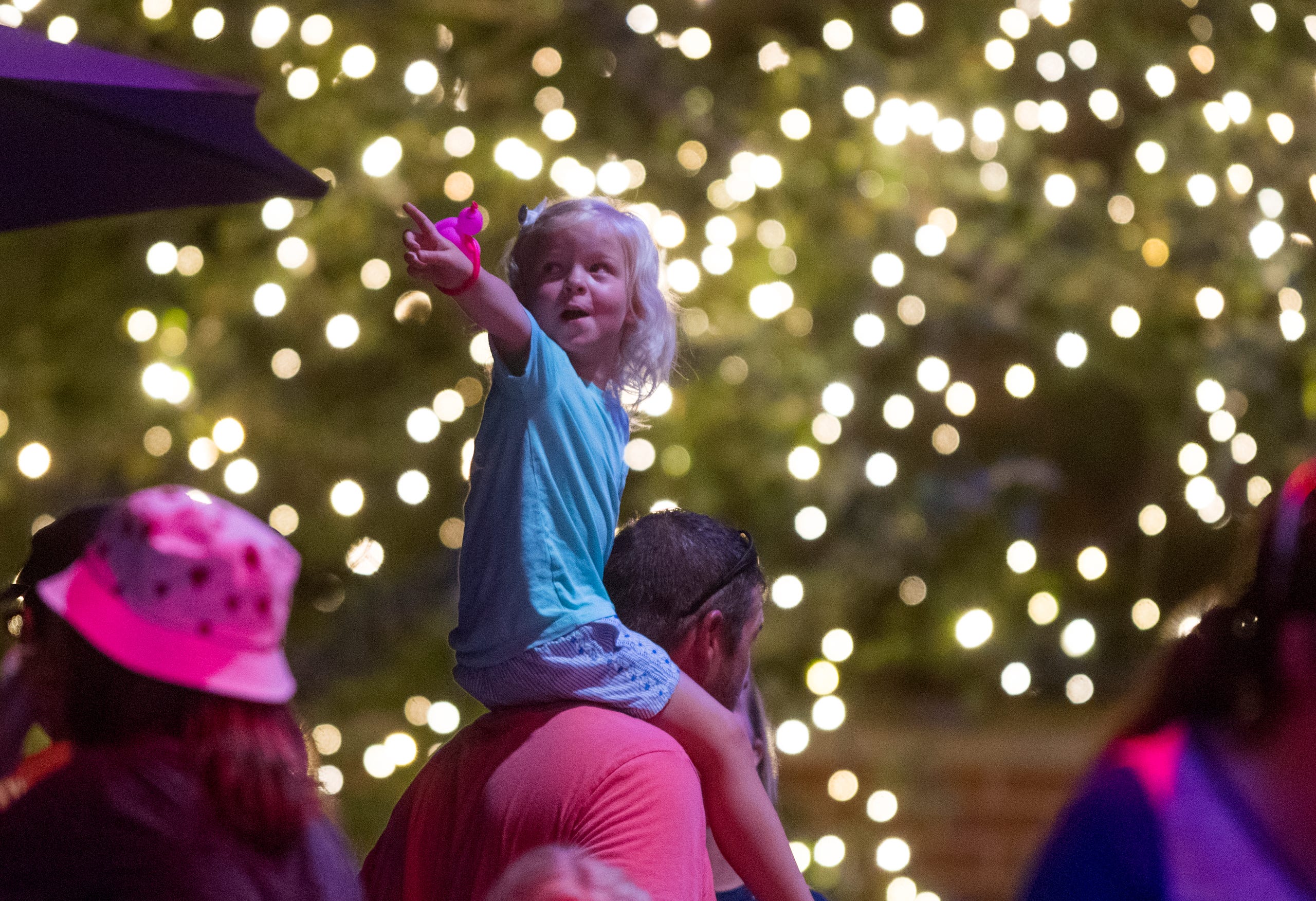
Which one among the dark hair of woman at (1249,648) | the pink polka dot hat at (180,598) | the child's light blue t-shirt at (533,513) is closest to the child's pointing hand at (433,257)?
the child's light blue t-shirt at (533,513)

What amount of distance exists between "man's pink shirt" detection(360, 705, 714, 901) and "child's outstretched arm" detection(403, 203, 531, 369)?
447 millimetres

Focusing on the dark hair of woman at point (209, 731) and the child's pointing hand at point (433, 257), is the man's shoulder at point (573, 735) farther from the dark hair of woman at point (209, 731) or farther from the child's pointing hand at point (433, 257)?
the child's pointing hand at point (433, 257)

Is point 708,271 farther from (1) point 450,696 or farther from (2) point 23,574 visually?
(2) point 23,574

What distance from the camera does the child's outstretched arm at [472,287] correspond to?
1432 mm

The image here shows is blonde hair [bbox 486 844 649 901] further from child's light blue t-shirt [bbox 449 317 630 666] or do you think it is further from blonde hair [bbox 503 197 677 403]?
blonde hair [bbox 503 197 677 403]

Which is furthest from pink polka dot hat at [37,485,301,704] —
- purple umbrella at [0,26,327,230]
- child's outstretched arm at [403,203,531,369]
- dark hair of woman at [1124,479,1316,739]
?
dark hair of woman at [1124,479,1316,739]

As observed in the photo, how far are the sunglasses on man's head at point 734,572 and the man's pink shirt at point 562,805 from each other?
220 mm

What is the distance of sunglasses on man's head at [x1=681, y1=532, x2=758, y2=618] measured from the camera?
5.77 ft

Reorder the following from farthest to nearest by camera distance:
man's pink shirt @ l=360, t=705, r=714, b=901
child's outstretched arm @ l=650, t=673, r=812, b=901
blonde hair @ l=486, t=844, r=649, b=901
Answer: child's outstretched arm @ l=650, t=673, r=812, b=901 < man's pink shirt @ l=360, t=705, r=714, b=901 < blonde hair @ l=486, t=844, r=649, b=901

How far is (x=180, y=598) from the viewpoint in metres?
1.46

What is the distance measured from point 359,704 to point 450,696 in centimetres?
29

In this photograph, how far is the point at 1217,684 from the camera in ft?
4.45

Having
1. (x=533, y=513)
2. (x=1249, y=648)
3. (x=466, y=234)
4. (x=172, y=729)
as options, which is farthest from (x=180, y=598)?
(x=1249, y=648)

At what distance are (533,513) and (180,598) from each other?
16.1 inches
